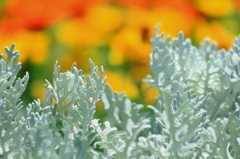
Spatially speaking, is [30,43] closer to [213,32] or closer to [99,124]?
[213,32]

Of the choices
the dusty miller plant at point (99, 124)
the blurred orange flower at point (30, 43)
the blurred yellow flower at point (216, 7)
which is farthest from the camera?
the blurred yellow flower at point (216, 7)

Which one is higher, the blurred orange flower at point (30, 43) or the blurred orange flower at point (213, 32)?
the blurred orange flower at point (213, 32)

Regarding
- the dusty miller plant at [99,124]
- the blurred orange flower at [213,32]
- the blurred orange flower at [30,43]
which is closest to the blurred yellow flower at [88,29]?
the blurred orange flower at [30,43]

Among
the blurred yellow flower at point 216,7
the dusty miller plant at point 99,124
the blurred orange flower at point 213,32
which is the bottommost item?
the dusty miller plant at point 99,124

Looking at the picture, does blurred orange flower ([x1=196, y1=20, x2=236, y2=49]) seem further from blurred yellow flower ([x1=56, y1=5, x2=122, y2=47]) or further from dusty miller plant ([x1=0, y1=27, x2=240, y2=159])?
dusty miller plant ([x1=0, y1=27, x2=240, y2=159])

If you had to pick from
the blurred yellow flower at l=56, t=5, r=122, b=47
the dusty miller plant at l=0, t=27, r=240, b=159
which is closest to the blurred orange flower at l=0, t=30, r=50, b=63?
the blurred yellow flower at l=56, t=5, r=122, b=47

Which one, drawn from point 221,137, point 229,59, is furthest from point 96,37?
point 221,137

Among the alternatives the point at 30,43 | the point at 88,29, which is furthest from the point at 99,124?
the point at 88,29

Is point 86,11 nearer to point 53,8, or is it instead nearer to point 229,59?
point 53,8

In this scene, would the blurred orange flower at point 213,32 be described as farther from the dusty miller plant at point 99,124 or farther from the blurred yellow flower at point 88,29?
the dusty miller plant at point 99,124
